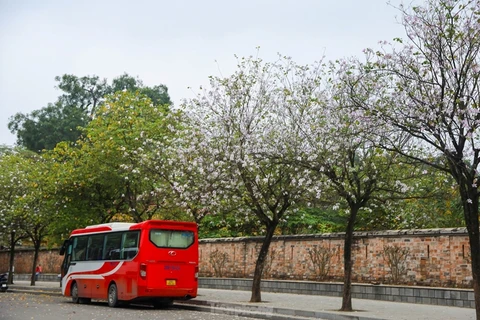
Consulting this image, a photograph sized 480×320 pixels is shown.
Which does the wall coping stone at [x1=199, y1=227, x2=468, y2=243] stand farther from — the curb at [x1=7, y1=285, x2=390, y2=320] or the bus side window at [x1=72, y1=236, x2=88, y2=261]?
the bus side window at [x1=72, y1=236, x2=88, y2=261]

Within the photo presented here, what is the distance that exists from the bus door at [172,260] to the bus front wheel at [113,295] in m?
2.03

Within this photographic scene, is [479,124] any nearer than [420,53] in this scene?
Yes

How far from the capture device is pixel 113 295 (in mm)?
22484

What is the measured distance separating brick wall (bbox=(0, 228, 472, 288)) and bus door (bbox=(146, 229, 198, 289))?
6.35m

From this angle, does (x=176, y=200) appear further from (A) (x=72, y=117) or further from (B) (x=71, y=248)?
(A) (x=72, y=117)

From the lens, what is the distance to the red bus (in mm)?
21078

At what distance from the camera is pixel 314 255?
87.8 ft

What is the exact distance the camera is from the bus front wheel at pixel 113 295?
22344 mm

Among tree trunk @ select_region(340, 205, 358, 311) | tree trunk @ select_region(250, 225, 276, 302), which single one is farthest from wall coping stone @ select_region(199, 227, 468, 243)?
tree trunk @ select_region(340, 205, 358, 311)

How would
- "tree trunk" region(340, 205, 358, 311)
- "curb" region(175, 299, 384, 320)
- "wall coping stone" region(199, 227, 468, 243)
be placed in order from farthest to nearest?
1. "wall coping stone" region(199, 227, 468, 243)
2. "tree trunk" region(340, 205, 358, 311)
3. "curb" region(175, 299, 384, 320)

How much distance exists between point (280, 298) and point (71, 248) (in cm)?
857

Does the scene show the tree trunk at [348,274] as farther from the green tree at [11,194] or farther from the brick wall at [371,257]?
the green tree at [11,194]

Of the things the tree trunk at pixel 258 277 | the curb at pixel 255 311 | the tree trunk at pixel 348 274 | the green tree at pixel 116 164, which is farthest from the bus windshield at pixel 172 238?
the tree trunk at pixel 348 274

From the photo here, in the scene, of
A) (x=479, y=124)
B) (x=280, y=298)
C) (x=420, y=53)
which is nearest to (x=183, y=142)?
(x=280, y=298)
